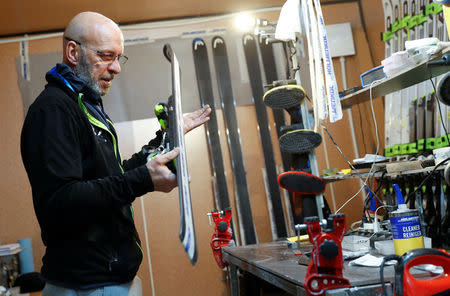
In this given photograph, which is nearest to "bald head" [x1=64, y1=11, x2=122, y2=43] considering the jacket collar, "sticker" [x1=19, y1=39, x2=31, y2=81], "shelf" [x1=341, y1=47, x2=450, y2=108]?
the jacket collar

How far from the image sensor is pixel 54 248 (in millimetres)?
1479

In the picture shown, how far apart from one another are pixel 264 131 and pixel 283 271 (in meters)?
2.69

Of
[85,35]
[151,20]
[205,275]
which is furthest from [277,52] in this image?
[85,35]

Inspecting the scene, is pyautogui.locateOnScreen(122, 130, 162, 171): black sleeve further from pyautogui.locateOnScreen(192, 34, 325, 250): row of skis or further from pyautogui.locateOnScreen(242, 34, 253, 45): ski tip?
pyautogui.locateOnScreen(242, 34, 253, 45): ski tip

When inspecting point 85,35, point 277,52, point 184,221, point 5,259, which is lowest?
point 5,259

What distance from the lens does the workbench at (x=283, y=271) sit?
1.26 meters

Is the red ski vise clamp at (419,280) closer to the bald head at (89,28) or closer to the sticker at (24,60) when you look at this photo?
the bald head at (89,28)

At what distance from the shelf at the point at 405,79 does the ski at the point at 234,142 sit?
129 cm

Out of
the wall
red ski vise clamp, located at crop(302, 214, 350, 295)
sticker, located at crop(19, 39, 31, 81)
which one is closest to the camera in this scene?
red ski vise clamp, located at crop(302, 214, 350, 295)

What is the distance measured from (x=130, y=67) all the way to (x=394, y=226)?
124 inches

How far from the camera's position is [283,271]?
159 cm

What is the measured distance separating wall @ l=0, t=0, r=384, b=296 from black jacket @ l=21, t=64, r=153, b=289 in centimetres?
254

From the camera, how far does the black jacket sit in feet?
4.46

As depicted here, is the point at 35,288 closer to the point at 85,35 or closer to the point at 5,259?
the point at 5,259
